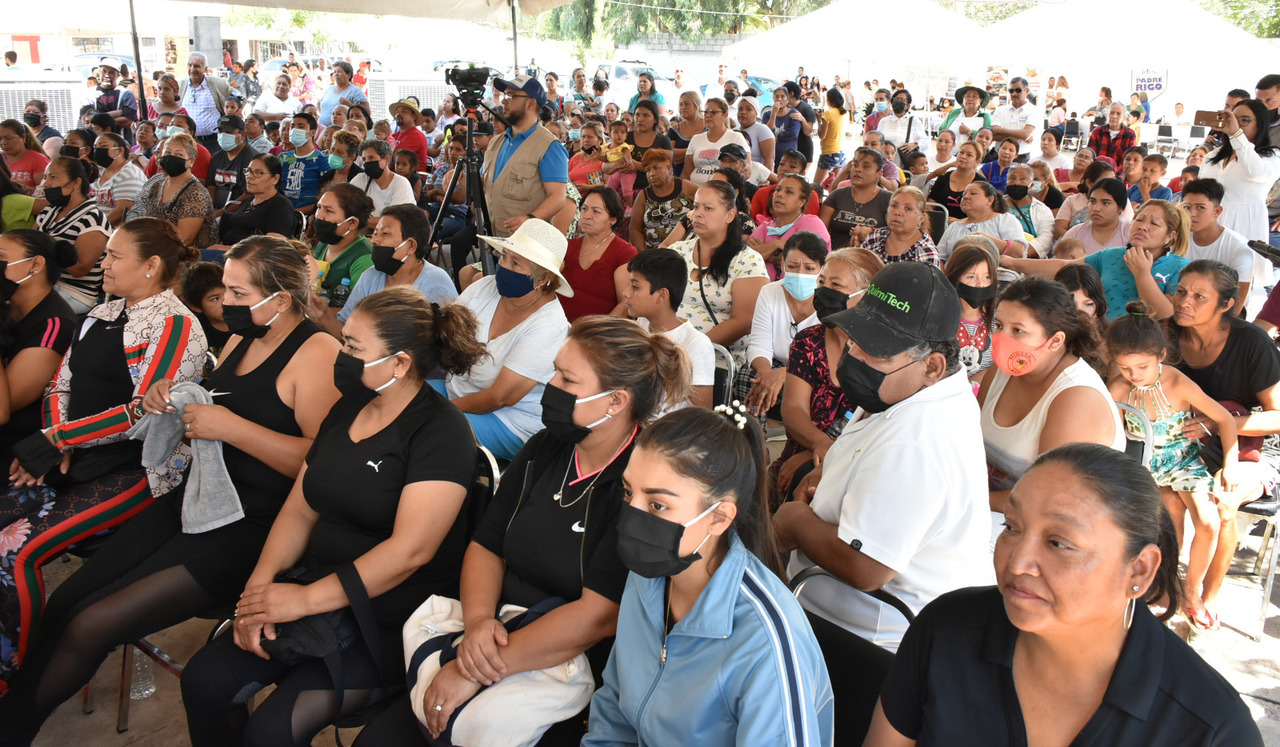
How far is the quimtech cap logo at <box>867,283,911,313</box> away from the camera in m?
2.03

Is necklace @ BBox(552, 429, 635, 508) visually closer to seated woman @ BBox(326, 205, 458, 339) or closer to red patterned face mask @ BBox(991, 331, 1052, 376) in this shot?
red patterned face mask @ BBox(991, 331, 1052, 376)

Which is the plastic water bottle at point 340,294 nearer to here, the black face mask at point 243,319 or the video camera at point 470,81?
the video camera at point 470,81

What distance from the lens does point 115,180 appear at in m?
6.86

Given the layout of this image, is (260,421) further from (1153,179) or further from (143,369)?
(1153,179)

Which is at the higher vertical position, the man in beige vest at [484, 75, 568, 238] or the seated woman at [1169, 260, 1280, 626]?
the man in beige vest at [484, 75, 568, 238]

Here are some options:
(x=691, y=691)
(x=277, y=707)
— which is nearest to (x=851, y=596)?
(x=691, y=691)

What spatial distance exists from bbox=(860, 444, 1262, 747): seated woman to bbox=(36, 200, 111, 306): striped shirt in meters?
4.37

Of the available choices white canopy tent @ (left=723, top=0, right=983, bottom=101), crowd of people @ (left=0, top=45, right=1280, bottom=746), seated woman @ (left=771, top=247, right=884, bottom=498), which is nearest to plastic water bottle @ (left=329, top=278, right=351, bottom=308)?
crowd of people @ (left=0, top=45, right=1280, bottom=746)

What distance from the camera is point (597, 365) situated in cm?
215

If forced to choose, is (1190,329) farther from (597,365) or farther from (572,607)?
(572,607)

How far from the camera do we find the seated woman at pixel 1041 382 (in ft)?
8.09

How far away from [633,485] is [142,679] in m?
2.06

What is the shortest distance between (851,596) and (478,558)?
892 mm

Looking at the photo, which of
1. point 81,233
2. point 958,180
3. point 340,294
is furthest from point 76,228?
point 958,180
